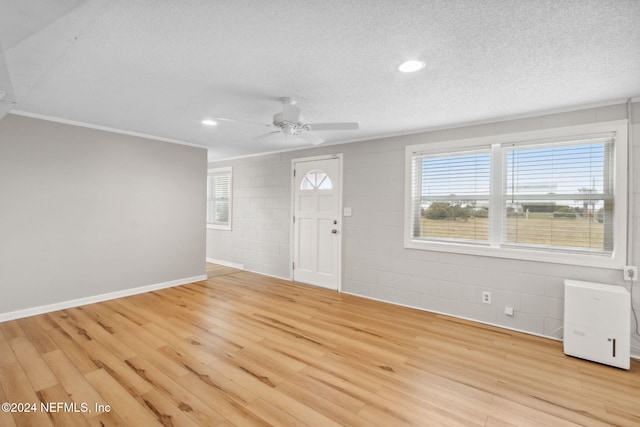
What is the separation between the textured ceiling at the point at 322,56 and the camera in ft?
5.13

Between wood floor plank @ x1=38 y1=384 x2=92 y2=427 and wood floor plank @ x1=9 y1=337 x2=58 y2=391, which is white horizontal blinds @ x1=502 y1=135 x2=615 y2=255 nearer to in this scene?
wood floor plank @ x1=38 y1=384 x2=92 y2=427

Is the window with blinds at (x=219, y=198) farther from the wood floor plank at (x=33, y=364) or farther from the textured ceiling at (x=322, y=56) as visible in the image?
the wood floor plank at (x=33, y=364)

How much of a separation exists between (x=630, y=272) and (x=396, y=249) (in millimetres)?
2263

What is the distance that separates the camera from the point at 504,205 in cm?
343

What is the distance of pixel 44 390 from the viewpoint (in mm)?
2100

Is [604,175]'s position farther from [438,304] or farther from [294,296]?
[294,296]

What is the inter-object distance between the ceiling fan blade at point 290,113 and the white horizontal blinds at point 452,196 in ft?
6.31

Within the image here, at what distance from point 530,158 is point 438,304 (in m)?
1.99

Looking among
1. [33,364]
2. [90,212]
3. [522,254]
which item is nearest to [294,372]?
[33,364]

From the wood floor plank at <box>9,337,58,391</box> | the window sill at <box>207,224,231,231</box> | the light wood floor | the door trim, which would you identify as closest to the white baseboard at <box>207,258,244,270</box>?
the window sill at <box>207,224,231,231</box>

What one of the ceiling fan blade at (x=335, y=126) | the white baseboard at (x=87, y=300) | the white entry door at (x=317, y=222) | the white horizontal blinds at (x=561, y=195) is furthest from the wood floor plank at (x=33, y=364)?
the white horizontal blinds at (x=561, y=195)

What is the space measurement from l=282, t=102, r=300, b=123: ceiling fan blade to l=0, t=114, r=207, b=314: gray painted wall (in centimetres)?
284

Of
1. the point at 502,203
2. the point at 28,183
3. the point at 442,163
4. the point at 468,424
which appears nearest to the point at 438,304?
the point at 502,203

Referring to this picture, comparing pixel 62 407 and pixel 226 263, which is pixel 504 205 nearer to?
pixel 62 407
